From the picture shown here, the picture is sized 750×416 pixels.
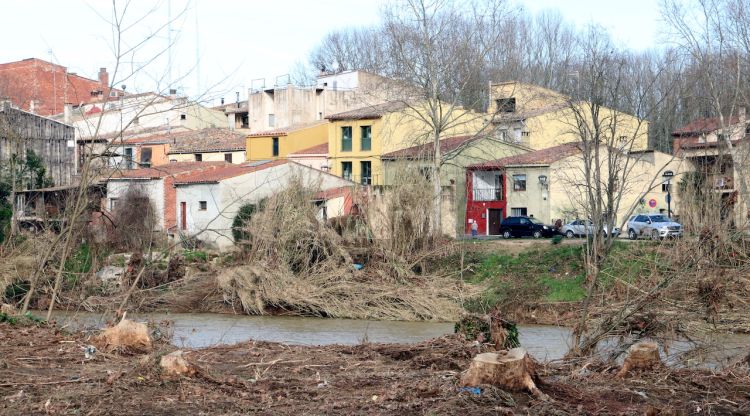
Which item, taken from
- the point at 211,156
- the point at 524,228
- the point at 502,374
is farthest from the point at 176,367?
the point at 211,156

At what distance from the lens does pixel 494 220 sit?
46.9m

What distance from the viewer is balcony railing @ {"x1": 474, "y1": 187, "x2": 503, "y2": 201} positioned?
154ft

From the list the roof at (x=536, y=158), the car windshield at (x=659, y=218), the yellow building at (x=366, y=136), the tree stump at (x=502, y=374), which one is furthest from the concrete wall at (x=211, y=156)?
the tree stump at (x=502, y=374)

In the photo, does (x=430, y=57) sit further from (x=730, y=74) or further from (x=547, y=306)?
(x=547, y=306)

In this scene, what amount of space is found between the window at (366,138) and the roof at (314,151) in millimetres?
2883

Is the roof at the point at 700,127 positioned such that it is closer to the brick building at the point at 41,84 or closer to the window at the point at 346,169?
the window at the point at 346,169

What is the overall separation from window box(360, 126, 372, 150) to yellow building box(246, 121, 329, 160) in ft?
17.0

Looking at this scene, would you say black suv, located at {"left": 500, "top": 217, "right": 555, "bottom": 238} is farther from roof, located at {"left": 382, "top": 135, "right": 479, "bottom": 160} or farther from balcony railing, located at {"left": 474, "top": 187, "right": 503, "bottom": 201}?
roof, located at {"left": 382, "top": 135, "right": 479, "bottom": 160}

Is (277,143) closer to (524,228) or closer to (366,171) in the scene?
(366,171)

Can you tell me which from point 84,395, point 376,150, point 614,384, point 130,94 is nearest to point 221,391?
point 84,395

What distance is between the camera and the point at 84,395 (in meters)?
8.16

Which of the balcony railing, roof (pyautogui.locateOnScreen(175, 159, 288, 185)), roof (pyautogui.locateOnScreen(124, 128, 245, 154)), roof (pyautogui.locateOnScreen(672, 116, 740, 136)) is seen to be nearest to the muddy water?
roof (pyautogui.locateOnScreen(175, 159, 288, 185))

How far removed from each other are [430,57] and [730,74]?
475 inches

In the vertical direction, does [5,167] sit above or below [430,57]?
below
